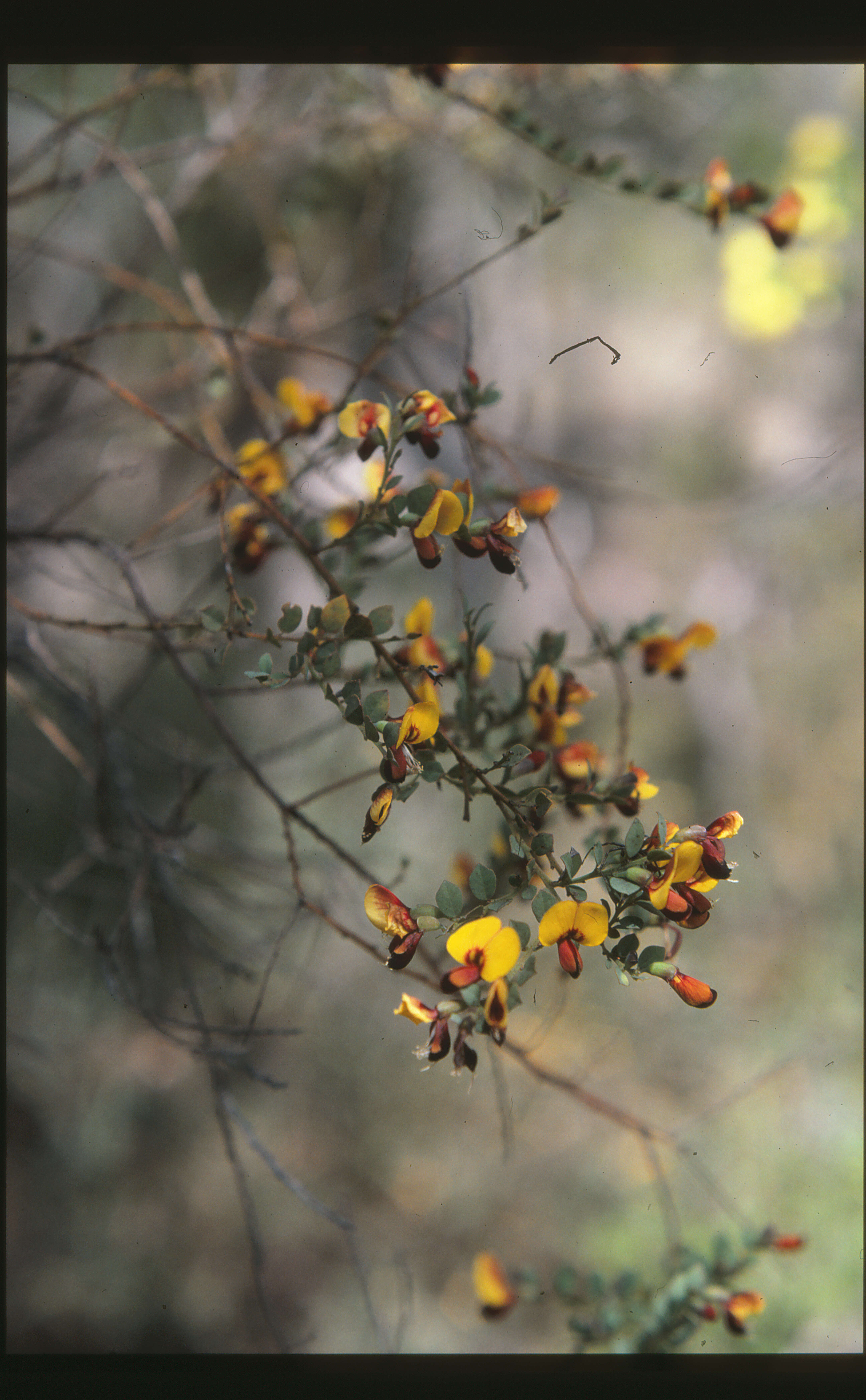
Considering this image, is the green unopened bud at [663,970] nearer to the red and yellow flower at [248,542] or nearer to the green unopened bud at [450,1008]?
the green unopened bud at [450,1008]

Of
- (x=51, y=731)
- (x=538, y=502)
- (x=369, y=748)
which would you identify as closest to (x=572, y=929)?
(x=538, y=502)

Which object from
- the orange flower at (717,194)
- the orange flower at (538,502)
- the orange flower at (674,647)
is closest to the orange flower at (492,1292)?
the orange flower at (674,647)

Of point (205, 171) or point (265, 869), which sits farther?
point (265, 869)

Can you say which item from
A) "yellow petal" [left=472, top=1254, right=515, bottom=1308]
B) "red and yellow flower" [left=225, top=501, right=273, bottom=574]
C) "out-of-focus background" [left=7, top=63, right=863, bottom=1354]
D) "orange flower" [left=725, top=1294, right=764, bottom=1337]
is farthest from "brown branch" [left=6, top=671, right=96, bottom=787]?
"orange flower" [left=725, top=1294, right=764, bottom=1337]

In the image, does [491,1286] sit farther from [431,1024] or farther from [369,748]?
[369,748]

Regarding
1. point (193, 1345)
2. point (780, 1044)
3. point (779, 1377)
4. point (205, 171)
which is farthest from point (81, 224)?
point (780, 1044)

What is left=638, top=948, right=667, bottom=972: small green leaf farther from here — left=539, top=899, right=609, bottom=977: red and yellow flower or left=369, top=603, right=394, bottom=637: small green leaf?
left=369, top=603, right=394, bottom=637: small green leaf

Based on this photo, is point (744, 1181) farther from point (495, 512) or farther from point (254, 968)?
point (495, 512)

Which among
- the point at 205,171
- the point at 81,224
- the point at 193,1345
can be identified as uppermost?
the point at 81,224
